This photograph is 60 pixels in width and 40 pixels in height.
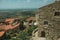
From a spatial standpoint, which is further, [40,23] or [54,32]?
[40,23]

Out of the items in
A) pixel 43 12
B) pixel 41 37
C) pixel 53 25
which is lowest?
pixel 41 37

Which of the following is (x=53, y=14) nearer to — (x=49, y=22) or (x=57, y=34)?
(x=49, y=22)

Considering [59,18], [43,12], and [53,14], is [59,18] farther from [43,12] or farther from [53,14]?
[43,12]

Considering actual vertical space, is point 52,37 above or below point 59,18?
below

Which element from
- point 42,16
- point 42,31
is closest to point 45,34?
point 42,31
